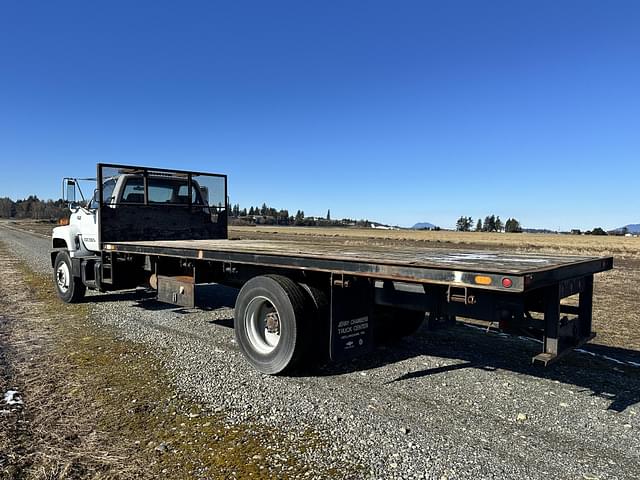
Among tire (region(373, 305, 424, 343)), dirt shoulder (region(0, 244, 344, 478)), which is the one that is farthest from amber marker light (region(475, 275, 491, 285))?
tire (region(373, 305, 424, 343))

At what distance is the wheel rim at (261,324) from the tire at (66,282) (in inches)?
214

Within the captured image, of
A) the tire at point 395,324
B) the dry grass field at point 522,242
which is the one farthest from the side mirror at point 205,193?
the dry grass field at point 522,242

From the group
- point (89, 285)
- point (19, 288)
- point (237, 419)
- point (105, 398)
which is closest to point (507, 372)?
point (237, 419)

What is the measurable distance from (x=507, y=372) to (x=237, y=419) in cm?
318

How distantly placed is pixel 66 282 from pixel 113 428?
6761 mm

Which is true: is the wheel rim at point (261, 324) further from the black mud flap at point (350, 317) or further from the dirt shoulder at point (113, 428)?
the dirt shoulder at point (113, 428)

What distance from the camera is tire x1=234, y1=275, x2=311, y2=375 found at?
5.04 meters

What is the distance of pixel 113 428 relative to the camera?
388cm

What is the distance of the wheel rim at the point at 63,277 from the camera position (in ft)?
31.6

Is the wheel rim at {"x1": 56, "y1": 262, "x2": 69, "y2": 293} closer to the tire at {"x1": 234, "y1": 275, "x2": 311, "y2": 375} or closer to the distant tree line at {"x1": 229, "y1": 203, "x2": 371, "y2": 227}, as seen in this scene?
the tire at {"x1": 234, "y1": 275, "x2": 311, "y2": 375}

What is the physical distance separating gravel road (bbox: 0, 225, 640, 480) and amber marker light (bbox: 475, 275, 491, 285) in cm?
125

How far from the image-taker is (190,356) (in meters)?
5.97

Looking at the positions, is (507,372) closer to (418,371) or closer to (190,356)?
(418,371)

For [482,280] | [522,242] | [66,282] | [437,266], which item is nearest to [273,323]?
[437,266]
